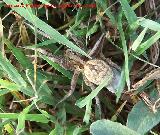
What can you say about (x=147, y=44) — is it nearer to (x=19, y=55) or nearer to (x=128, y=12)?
(x=128, y=12)

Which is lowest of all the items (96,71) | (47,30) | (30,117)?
(30,117)

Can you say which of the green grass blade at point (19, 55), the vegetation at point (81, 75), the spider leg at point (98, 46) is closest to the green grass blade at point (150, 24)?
the vegetation at point (81, 75)

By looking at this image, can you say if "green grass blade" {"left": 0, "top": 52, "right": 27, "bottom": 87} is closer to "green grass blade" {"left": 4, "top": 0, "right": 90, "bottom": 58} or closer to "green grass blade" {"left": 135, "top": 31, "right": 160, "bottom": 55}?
"green grass blade" {"left": 4, "top": 0, "right": 90, "bottom": 58}

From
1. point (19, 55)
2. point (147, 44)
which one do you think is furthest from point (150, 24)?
point (19, 55)

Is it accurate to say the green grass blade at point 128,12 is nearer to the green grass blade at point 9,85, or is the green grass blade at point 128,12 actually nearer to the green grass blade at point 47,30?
the green grass blade at point 47,30

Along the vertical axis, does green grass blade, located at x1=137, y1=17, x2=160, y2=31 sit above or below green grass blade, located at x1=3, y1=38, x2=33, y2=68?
above

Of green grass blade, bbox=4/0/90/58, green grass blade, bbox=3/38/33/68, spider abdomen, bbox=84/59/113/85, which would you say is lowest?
spider abdomen, bbox=84/59/113/85

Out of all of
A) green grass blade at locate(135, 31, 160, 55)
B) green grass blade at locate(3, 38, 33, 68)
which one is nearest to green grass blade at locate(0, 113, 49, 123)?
green grass blade at locate(3, 38, 33, 68)

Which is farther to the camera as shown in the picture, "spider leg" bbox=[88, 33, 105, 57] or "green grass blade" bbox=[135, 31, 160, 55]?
"spider leg" bbox=[88, 33, 105, 57]

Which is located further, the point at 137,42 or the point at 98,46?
the point at 98,46
